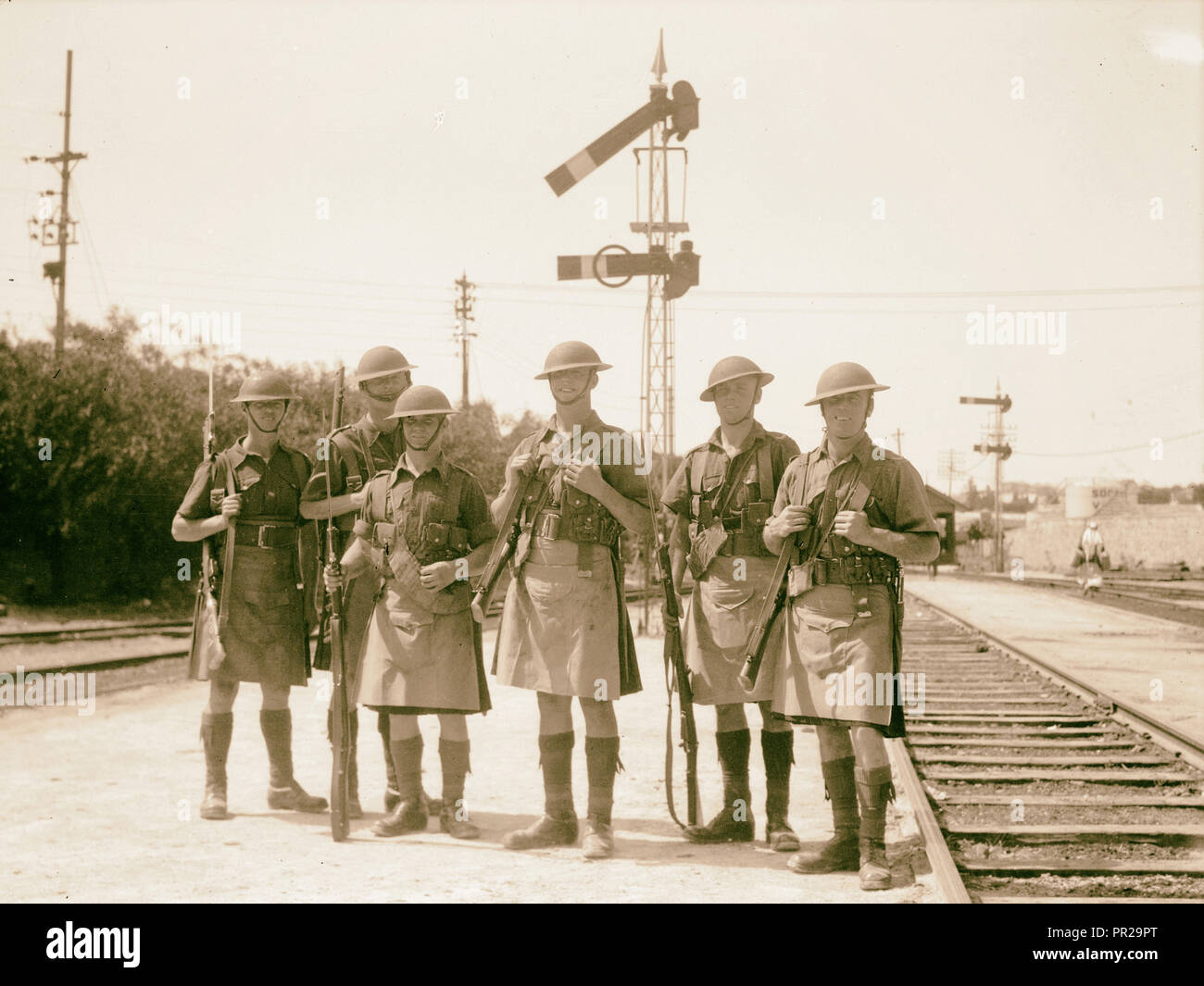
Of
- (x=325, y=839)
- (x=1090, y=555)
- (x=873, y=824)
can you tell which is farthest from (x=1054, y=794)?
(x=1090, y=555)

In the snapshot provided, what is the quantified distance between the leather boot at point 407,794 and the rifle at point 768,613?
67.2 inches

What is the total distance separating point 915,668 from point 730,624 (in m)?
9.40

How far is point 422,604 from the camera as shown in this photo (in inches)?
241

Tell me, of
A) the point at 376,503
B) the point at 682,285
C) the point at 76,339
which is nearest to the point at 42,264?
the point at 76,339

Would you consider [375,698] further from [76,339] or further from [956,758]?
[76,339]

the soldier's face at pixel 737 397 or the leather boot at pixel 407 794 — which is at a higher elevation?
the soldier's face at pixel 737 397

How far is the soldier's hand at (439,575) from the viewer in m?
6.04

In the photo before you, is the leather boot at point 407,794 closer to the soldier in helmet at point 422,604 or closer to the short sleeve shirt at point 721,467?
the soldier in helmet at point 422,604

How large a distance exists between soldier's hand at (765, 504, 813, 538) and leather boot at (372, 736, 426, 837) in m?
2.10

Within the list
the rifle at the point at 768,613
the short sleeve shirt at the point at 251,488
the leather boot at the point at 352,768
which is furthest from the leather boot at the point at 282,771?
the rifle at the point at 768,613

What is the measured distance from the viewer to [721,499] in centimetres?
612

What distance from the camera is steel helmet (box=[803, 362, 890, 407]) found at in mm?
5461

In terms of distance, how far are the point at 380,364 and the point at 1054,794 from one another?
15.3ft
